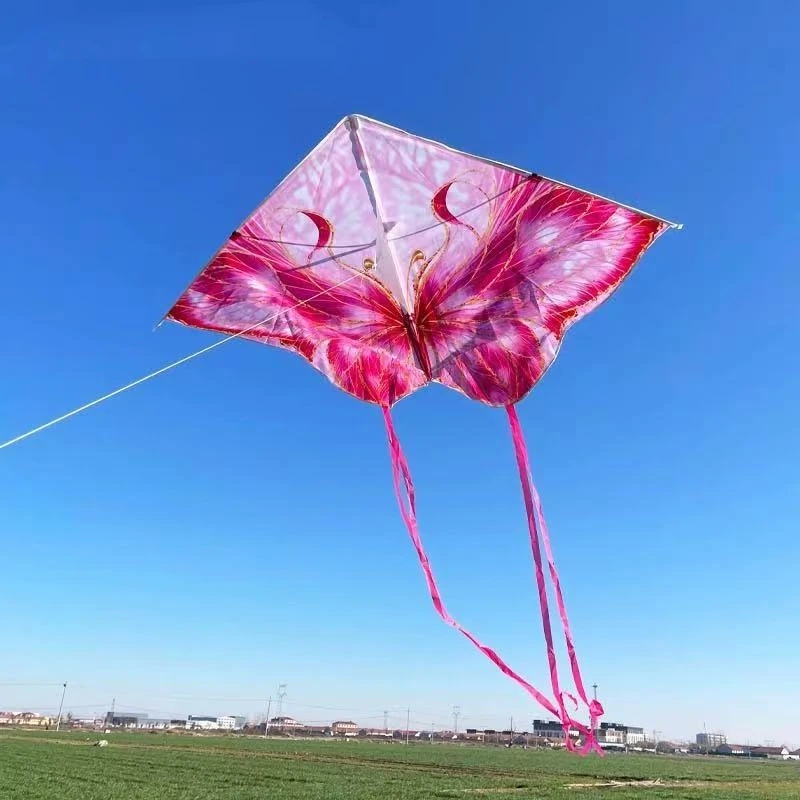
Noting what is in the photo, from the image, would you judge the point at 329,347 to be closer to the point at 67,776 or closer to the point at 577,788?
the point at 67,776

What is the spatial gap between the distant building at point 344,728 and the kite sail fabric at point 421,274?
18634 centimetres

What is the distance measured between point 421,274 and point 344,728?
199333mm

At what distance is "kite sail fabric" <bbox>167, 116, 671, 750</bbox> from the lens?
7148 mm

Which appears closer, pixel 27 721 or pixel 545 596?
pixel 545 596

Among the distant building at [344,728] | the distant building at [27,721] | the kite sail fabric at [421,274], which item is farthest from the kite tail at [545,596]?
the distant building at [344,728]

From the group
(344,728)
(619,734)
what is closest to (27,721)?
(344,728)

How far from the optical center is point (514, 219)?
7.52m

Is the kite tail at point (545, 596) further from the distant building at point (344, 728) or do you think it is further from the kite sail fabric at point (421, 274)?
the distant building at point (344, 728)

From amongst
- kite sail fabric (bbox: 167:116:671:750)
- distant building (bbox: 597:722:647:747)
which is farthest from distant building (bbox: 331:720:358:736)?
kite sail fabric (bbox: 167:116:671:750)

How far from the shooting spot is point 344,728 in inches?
7239

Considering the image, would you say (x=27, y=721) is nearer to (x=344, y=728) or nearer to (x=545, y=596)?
(x=344, y=728)

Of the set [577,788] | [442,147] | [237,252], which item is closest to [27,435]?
[237,252]

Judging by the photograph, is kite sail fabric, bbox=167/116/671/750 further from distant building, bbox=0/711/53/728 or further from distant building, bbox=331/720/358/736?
distant building, bbox=331/720/358/736

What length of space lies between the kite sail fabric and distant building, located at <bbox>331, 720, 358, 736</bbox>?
186337 millimetres
